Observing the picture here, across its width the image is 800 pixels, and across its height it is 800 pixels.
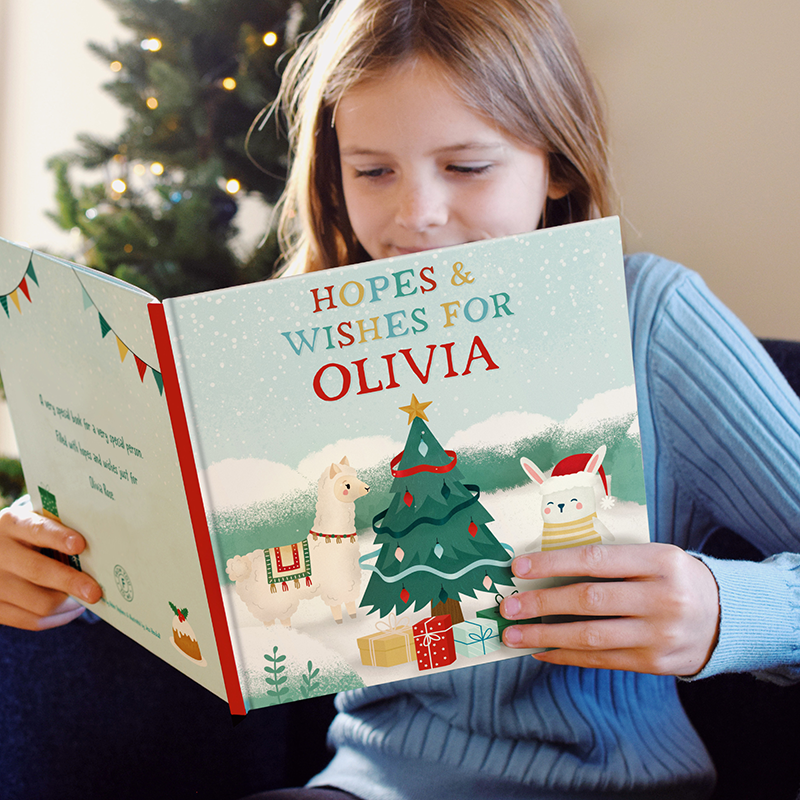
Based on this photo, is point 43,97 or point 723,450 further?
point 43,97

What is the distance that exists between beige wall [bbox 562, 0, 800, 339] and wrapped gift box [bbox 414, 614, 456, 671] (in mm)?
778

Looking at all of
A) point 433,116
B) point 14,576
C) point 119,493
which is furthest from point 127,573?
point 433,116

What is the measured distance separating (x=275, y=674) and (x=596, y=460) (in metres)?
0.30

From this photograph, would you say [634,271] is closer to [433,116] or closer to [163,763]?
[433,116]

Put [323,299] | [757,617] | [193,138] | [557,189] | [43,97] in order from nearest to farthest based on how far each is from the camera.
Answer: [323,299], [757,617], [557,189], [193,138], [43,97]

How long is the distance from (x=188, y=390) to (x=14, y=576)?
1.31ft

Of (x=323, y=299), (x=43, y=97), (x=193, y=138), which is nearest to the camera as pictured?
(x=323, y=299)

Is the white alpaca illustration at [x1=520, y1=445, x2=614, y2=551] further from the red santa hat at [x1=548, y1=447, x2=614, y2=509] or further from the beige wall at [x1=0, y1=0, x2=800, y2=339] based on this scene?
the beige wall at [x1=0, y1=0, x2=800, y2=339]

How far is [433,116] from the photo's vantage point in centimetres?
75

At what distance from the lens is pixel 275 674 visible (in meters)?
0.57

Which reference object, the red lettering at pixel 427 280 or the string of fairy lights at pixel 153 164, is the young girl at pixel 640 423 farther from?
the string of fairy lights at pixel 153 164

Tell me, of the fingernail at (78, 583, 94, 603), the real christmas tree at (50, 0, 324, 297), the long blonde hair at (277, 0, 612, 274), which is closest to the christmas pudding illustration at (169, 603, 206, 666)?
the fingernail at (78, 583, 94, 603)

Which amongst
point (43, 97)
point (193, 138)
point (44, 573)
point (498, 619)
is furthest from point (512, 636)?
point (43, 97)

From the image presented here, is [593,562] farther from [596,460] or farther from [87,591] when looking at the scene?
[87,591]
